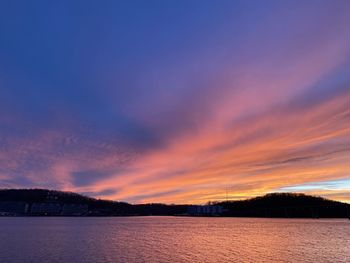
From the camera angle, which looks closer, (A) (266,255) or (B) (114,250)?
(A) (266,255)

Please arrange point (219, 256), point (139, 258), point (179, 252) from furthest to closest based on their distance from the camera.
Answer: point (179, 252)
point (219, 256)
point (139, 258)

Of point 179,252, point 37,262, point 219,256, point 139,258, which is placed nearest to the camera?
point 37,262

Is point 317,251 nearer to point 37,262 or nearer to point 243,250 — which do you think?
point 243,250

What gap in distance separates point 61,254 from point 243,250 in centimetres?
2612

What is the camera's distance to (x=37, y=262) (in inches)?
1596

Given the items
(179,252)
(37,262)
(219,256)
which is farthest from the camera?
(179,252)

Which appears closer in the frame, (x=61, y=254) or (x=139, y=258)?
(x=139, y=258)

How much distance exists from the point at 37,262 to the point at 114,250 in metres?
13.8

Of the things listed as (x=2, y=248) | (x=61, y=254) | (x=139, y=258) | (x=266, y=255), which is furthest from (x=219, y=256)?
(x=2, y=248)

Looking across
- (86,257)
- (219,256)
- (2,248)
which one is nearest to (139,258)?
(86,257)

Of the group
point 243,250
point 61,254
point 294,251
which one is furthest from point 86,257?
point 294,251

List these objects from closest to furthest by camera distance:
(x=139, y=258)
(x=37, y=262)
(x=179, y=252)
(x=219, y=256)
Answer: (x=37, y=262) → (x=139, y=258) → (x=219, y=256) → (x=179, y=252)

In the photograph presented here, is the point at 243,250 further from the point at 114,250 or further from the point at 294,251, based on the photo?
the point at 114,250

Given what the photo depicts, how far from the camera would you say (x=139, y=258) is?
4450 centimetres
